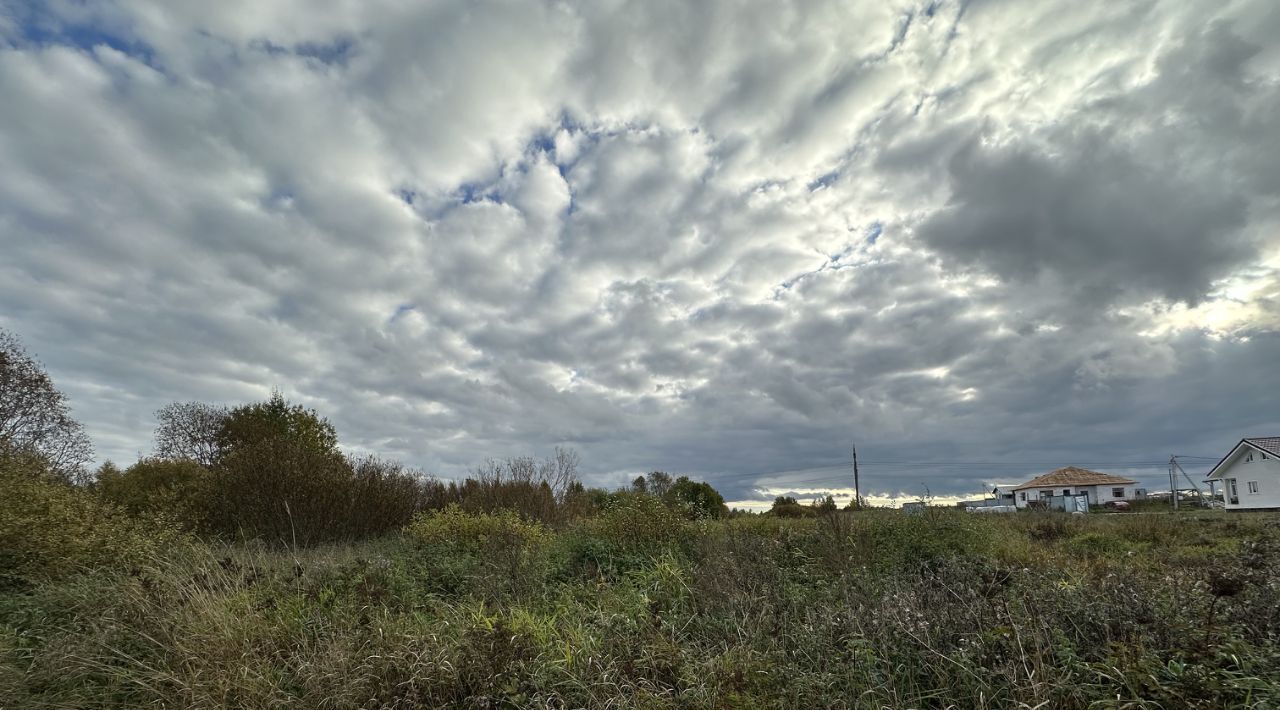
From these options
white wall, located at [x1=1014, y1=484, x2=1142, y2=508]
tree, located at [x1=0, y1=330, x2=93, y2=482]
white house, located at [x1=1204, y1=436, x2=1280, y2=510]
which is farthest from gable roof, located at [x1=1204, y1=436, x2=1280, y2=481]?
tree, located at [x1=0, y1=330, x2=93, y2=482]

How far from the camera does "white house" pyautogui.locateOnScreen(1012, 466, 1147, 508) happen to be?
54812 mm

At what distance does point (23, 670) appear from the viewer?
5.27 metres

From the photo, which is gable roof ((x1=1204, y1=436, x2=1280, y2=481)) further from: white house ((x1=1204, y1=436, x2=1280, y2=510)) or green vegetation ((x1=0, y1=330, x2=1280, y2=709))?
green vegetation ((x1=0, y1=330, x2=1280, y2=709))

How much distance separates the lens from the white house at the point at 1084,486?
180 feet

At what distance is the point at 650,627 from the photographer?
192 inches

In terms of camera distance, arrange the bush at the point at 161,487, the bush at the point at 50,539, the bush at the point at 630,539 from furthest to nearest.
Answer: the bush at the point at 161,487
the bush at the point at 630,539
the bush at the point at 50,539

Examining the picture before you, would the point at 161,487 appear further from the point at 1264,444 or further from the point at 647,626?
the point at 1264,444

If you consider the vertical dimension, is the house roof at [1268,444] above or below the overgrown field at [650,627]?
above

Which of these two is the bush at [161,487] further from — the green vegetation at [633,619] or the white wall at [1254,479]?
the white wall at [1254,479]

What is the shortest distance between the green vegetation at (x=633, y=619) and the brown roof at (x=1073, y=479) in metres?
57.6

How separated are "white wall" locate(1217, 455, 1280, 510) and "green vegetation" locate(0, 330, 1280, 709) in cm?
3782

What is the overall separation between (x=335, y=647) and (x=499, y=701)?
1514 mm

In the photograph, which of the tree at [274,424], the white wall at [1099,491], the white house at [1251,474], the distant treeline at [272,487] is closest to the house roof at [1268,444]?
the white house at [1251,474]

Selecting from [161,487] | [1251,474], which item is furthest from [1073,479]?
[161,487]
